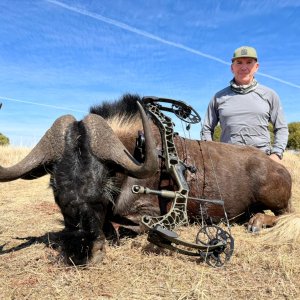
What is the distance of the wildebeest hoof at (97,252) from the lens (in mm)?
3439

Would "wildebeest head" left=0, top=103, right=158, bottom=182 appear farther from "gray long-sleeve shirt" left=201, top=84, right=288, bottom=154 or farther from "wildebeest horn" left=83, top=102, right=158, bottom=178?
"gray long-sleeve shirt" left=201, top=84, right=288, bottom=154

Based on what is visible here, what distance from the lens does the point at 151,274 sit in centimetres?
325

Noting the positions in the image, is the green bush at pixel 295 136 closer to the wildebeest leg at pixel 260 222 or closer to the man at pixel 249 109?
the man at pixel 249 109

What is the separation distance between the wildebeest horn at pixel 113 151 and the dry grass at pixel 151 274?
0.86 m

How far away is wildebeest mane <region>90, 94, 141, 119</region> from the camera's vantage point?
5027 mm

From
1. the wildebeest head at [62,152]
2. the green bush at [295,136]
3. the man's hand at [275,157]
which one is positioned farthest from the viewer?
the green bush at [295,136]

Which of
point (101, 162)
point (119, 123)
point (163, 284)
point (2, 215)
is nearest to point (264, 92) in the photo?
point (119, 123)

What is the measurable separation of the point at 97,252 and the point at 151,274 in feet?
1.89

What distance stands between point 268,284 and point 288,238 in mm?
1293

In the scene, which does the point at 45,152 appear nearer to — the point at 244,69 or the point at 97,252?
the point at 97,252

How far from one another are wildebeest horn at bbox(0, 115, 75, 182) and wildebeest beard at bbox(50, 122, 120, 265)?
10 cm

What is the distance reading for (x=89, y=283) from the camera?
10.1 feet

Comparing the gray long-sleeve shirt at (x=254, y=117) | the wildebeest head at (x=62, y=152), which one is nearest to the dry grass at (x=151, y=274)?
the wildebeest head at (x=62, y=152)

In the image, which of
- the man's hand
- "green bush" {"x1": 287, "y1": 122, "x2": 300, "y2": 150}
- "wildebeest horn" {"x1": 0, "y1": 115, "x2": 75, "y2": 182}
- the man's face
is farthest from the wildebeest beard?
"green bush" {"x1": 287, "y1": 122, "x2": 300, "y2": 150}
